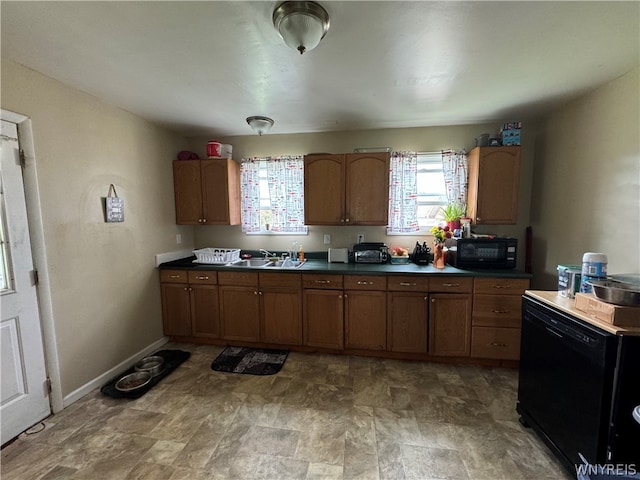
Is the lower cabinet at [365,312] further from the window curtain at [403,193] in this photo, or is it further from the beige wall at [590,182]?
the beige wall at [590,182]

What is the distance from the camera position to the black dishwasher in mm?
1244

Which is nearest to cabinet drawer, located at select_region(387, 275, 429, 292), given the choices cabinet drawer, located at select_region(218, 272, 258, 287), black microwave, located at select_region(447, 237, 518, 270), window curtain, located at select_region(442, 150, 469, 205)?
black microwave, located at select_region(447, 237, 518, 270)

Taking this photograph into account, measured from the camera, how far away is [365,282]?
267 centimetres

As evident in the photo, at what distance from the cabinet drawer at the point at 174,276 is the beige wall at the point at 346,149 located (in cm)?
71

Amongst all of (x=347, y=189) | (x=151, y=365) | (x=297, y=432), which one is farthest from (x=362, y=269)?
(x=151, y=365)

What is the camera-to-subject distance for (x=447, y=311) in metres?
2.56

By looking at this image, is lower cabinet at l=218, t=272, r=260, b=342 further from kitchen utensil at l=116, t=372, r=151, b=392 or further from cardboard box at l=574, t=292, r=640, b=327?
cardboard box at l=574, t=292, r=640, b=327

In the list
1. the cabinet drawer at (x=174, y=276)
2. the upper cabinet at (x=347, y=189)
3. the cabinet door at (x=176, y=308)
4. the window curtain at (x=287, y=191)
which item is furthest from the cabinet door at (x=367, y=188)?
the cabinet door at (x=176, y=308)

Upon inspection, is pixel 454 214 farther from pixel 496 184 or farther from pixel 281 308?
pixel 281 308

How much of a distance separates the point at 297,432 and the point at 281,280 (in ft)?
4.51

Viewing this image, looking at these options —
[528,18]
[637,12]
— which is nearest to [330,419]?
[528,18]

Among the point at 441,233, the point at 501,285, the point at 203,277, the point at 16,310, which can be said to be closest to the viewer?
the point at 16,310

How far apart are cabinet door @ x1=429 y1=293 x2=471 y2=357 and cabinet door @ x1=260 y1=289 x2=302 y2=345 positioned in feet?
4.53

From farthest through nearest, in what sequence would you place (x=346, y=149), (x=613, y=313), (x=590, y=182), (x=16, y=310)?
(x=346, y=149) → (x=590, y=182) → (x=16, y=310) → (x=613, y=313)
